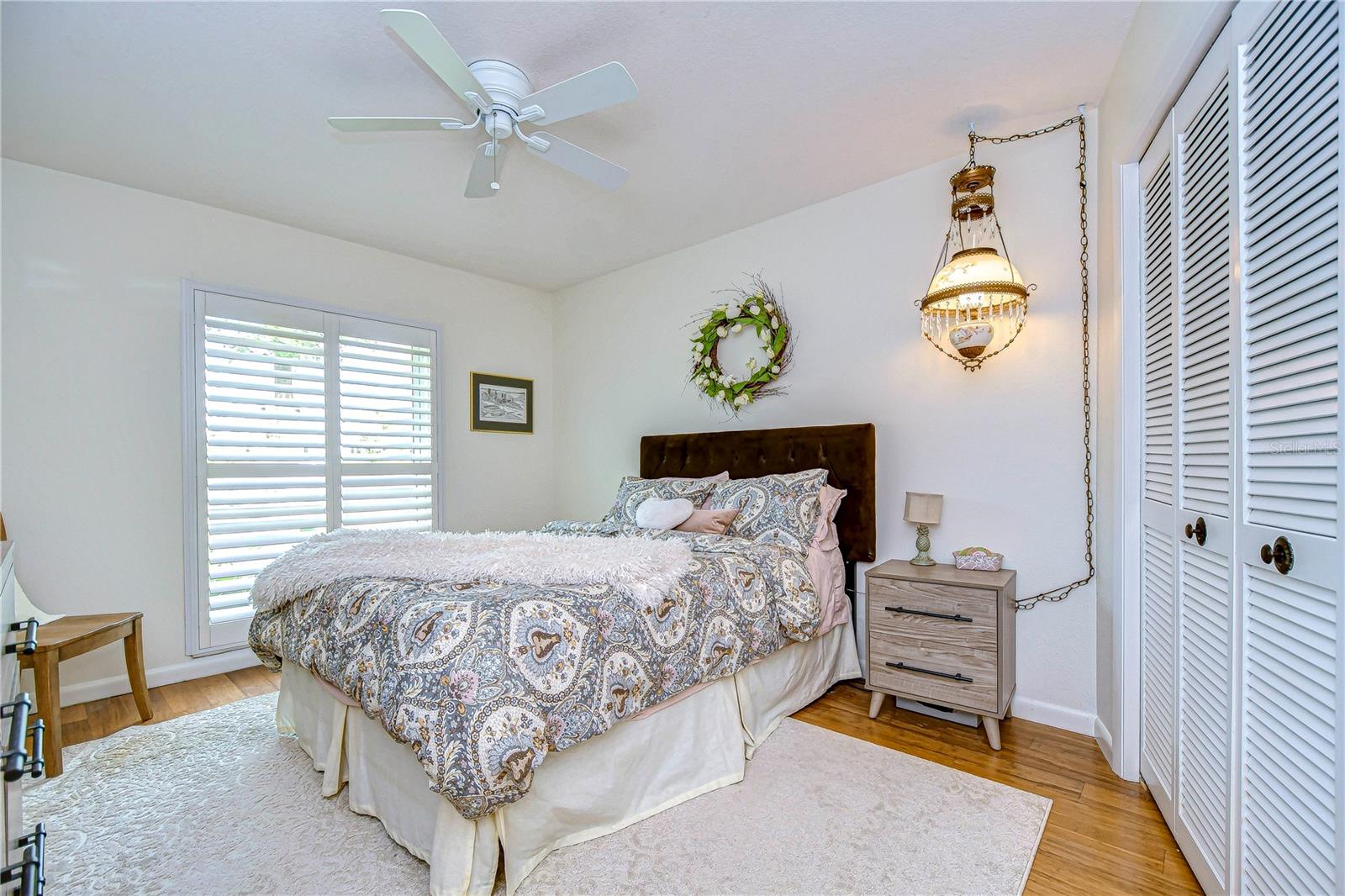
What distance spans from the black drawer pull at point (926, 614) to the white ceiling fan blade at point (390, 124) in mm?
2620

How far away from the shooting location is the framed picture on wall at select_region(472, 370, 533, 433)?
182 inches

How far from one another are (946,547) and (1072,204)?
1.66 meters

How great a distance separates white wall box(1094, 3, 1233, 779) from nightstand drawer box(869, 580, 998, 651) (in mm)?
426

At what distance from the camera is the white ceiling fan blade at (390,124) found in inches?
82.7

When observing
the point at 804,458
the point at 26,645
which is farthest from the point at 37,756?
the point at 804,458

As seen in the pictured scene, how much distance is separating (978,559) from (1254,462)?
146cm

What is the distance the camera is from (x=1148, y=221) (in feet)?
6.71

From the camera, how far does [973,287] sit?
2584 millimetres

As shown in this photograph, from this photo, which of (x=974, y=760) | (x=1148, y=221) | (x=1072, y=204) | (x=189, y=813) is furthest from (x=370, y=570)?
(x=1072, y=204)

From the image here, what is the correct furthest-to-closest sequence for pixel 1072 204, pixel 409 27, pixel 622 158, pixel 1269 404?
pixel 622 158
pixel 1072 204
pixel 409 27
pixel 1269 404

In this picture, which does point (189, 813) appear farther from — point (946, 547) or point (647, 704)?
point (946, 547)

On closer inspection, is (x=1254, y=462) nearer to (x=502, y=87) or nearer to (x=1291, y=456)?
(x=1291, y=456)

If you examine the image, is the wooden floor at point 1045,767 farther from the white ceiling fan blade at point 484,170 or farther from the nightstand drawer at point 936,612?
the white ceiling fan blade at point 484,170

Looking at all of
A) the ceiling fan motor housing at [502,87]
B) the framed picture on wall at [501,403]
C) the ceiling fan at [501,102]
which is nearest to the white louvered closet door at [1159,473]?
the ceiling fan at [501,102]
